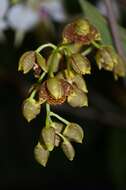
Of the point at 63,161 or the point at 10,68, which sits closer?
the point at 10,68

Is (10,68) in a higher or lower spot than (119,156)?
higher

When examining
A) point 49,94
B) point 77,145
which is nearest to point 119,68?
point 49,94

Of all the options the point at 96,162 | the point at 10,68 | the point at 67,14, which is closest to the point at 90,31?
the point at 67,14

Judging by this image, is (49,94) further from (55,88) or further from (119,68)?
(119,68)

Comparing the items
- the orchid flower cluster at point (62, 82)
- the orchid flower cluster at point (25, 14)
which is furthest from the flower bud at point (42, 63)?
the orchid flower cluster at point (25, 14)

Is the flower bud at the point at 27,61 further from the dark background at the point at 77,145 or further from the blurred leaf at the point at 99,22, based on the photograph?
A: the dark background at the point at 77,145

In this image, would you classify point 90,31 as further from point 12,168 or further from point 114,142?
point 12,168

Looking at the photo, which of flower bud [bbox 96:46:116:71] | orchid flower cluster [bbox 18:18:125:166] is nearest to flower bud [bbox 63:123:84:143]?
orchid flower cluster [bbox 18:18:125:166]

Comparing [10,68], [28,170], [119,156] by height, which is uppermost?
[10,68]
